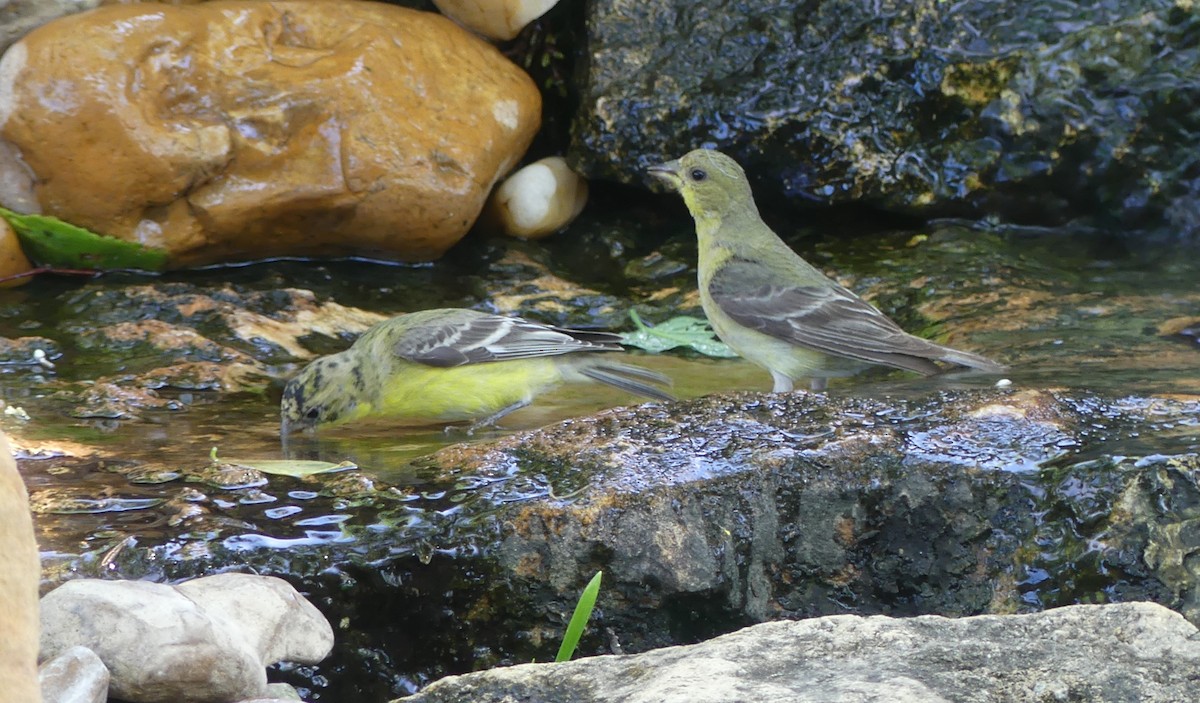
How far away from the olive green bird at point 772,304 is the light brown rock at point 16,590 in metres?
4.20

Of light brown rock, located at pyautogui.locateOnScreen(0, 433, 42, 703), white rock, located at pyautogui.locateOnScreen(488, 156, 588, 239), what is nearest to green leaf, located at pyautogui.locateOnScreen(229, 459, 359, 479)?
light brown rock, located at pyautogui.locateOnScreen(0, 433, 42, 703)

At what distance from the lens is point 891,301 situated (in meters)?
7.20

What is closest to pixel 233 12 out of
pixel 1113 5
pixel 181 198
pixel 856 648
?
pixel 181 198

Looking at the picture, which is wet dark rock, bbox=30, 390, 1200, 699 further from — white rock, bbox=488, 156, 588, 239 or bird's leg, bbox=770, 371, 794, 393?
white rock, bbox=488, 156, 588, 239

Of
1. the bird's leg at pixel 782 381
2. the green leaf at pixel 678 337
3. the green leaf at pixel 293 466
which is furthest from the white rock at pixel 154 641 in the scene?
the green leaf at pixel 678 337

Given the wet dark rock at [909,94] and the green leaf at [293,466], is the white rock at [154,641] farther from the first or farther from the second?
the wet dark rock at [909,94]

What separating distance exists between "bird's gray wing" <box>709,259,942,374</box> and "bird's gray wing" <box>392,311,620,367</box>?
0.69 meters

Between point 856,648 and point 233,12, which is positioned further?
point 233,12

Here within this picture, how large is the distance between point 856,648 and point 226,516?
2.07 m

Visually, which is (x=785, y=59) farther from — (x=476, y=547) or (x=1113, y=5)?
(x=476, y=547)

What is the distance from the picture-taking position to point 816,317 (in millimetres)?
6281

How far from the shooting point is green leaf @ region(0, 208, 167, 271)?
6844mm

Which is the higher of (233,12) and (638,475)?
(233,12)

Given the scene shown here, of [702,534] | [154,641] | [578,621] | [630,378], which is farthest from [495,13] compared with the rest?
[154,641]
